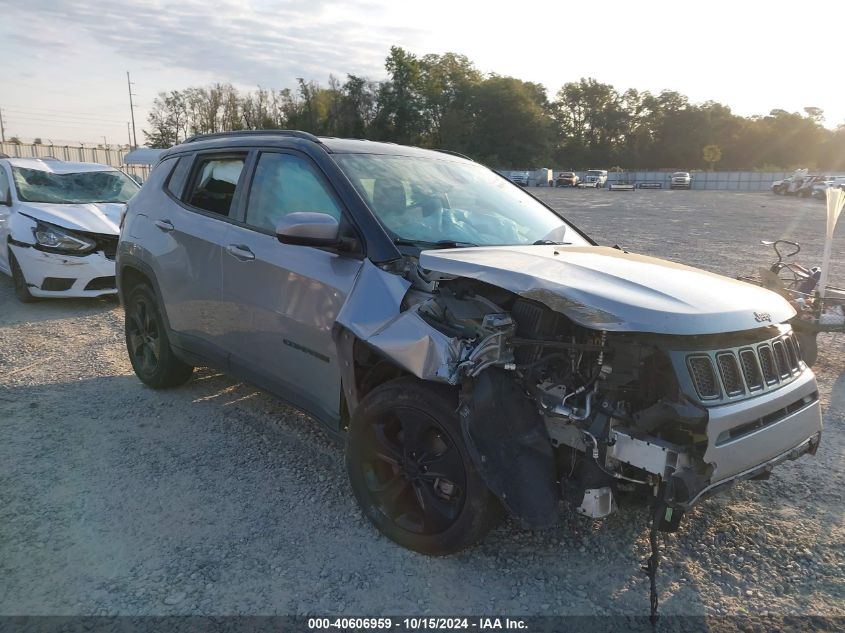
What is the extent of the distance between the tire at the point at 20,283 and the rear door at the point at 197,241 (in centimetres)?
443

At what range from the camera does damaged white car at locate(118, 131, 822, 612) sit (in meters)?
2.36

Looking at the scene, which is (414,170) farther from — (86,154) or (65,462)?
(86,154)

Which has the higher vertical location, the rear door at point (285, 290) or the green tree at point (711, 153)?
the green tree at point (711, 153)

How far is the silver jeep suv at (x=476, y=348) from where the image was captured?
7.73 ft

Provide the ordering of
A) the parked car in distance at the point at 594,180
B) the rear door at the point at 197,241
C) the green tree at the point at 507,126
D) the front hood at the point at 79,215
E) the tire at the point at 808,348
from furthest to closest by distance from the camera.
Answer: the green tree at the point at 507,126 < the parked car in distance at the point at 594,180 < the front hood at the point at 79,215 < the tire at the point at 808,348 < the rear door at the point at 197,241

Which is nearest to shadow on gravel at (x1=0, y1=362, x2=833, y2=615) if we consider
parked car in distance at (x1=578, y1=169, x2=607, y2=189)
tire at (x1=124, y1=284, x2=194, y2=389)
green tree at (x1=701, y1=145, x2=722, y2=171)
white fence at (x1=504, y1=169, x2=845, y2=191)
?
tire at (x1=124, y1=284, x2=194, y2=389)

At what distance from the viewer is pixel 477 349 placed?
8.24ft

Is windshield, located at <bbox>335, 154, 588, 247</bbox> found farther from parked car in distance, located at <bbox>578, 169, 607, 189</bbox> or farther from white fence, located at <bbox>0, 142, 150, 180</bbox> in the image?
parked car in distance, located at <bbox>578, 169, 607, 189</bbox>

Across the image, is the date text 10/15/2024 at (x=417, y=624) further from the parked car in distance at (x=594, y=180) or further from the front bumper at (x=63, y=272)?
the parked car in distance at (x=594, y=180)

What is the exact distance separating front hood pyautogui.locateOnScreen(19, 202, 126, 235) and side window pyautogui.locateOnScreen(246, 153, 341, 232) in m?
4.77

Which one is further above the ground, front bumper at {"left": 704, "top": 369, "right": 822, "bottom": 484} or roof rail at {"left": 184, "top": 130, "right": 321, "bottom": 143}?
roof rail at {"left": 184, "top": 130, "right": 321, "bottom": 143}

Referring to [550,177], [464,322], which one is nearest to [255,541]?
[464,322]

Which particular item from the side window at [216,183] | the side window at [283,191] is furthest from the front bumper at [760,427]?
the side window at [216,183]

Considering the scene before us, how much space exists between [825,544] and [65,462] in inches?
168
